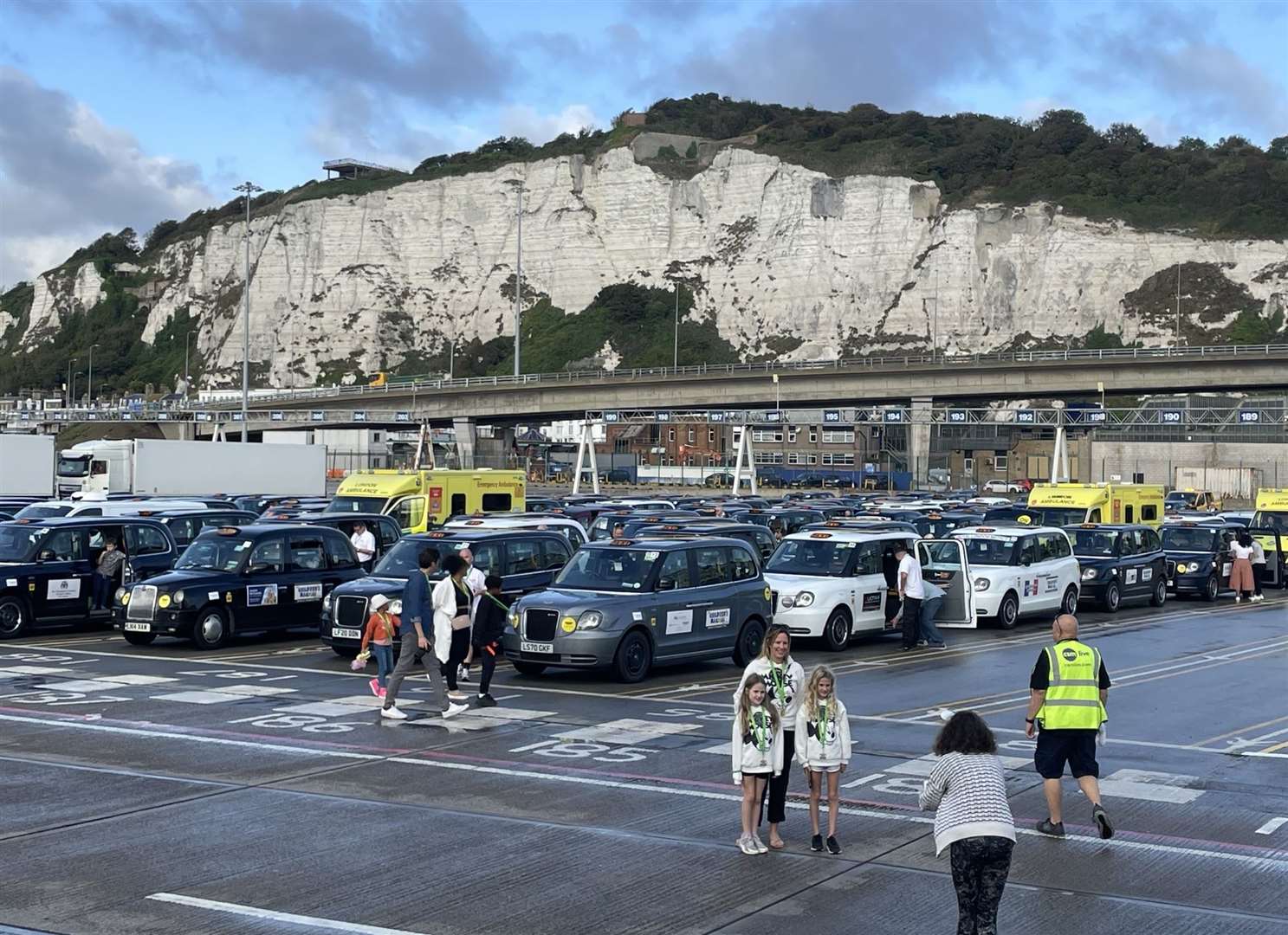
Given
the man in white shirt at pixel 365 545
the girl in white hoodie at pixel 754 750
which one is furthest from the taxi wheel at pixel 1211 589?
the girl in white hoodie at pixel 754 750

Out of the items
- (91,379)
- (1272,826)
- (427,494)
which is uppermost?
(91,379)

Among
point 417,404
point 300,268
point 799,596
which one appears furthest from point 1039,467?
point 799,596

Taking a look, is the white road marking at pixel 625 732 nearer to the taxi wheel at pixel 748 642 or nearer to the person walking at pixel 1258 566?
the taxi wheel at pixel 748 642

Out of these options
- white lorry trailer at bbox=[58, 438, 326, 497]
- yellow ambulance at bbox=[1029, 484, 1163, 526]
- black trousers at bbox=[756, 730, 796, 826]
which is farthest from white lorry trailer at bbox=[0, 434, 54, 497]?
black trousers at bbox=[756, 730, 796, 826]

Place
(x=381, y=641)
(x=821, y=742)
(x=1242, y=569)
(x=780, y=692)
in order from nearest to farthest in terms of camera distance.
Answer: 1. (x=821, y=742)
2. (x=780, y=692)
3. (x=381, y=641)
4. (x=1242, y=569)

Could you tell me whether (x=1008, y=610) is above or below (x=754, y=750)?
below

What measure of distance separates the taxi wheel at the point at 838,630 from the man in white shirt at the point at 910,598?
83 cm

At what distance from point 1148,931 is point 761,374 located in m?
91.6

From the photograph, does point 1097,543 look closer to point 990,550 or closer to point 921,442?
point 990,550

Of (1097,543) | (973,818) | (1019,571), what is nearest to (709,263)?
(1097,543)

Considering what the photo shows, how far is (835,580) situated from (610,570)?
4594 millimetres

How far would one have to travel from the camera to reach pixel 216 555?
23156 millimetres

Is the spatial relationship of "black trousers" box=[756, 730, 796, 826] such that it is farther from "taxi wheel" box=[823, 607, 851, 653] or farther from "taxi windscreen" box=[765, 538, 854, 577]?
"taxi windscreen" box=[765, 538, 854, 577]

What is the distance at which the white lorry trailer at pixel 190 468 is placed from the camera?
5500 cm
